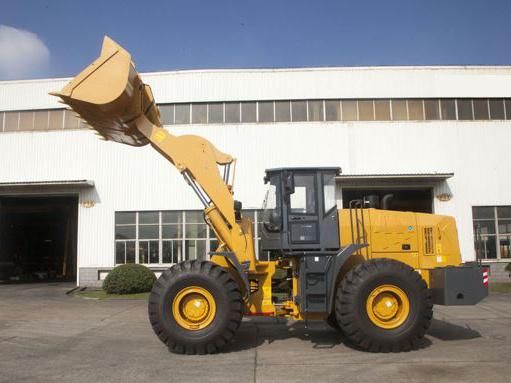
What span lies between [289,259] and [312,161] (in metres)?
13.1

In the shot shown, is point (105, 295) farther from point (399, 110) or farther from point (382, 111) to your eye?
point (399, 110)

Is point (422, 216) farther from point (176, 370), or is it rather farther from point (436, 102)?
point (436, 102)

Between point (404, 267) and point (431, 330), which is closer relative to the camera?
point (404, 267)

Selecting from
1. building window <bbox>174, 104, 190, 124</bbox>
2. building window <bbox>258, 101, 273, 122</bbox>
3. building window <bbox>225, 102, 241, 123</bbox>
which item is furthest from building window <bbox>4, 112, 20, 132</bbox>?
building window <bbox>258, 101, 273, 122</bbox>

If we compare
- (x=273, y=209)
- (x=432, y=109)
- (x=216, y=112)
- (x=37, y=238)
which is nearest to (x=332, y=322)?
(x=273, y=209)

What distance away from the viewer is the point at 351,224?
8828 mm

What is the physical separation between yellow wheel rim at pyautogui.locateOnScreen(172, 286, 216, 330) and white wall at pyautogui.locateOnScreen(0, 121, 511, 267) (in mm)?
13415

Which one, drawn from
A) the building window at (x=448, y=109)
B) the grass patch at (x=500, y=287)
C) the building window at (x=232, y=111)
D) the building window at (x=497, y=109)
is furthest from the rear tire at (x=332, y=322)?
the building window at (x=497, y=109)

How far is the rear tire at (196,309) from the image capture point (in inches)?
316

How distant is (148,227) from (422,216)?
14.9m

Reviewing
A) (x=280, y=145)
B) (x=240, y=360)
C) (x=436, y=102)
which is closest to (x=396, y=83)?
(x=436, y=102)

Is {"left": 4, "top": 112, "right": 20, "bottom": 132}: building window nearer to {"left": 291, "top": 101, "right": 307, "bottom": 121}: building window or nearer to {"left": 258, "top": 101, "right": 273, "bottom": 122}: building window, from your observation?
{"left": 258, "top": 101, "right": 273, "bottom": 122}: building window

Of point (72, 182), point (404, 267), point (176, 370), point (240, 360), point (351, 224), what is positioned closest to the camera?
point (176, 370)

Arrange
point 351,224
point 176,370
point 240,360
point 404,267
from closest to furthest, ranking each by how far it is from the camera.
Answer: point 176,370 < point 240,360 < point 404,267 < point 351,224
